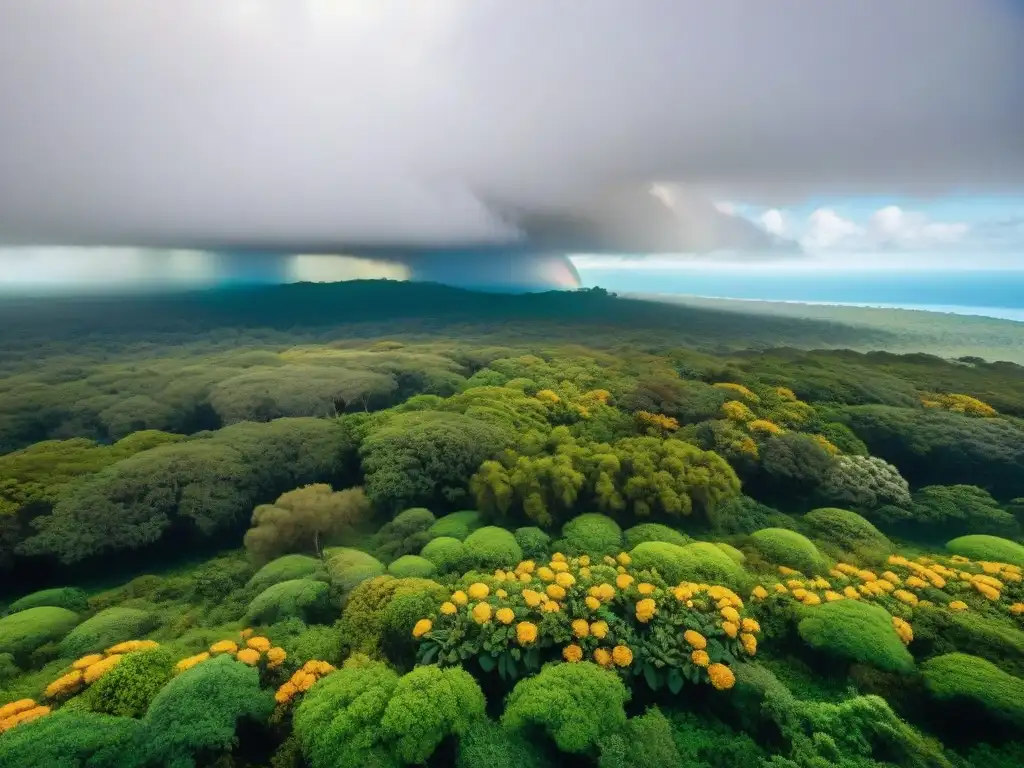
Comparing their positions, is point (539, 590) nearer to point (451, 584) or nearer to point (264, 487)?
point (451, 584)

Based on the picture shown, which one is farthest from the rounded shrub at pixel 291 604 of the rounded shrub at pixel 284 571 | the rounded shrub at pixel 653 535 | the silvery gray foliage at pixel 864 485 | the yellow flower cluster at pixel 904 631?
the silvery gray foliage at pixel 864 485

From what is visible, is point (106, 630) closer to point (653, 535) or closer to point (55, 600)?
point (55, 600)

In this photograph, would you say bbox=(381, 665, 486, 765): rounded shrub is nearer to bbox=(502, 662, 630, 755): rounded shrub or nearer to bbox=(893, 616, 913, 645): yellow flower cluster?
bbox=(502, 662, 630, 755): rounded shrub

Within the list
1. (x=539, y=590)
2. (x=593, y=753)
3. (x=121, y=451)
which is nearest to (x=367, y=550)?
(x=539, y=590)

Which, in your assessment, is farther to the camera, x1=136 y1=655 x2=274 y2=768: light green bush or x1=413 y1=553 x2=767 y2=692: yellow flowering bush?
x1=413 y1=553 x2=767 y2=692: yellow flowering bush

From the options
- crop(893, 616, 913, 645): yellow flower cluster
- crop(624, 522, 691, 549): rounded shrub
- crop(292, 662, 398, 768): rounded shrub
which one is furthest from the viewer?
crop(624, 522, 691, 549): rounded shrub

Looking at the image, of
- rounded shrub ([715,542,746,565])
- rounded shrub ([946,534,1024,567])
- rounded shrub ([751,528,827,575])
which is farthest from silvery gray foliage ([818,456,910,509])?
rounded shrub ([715,542,746,565])
